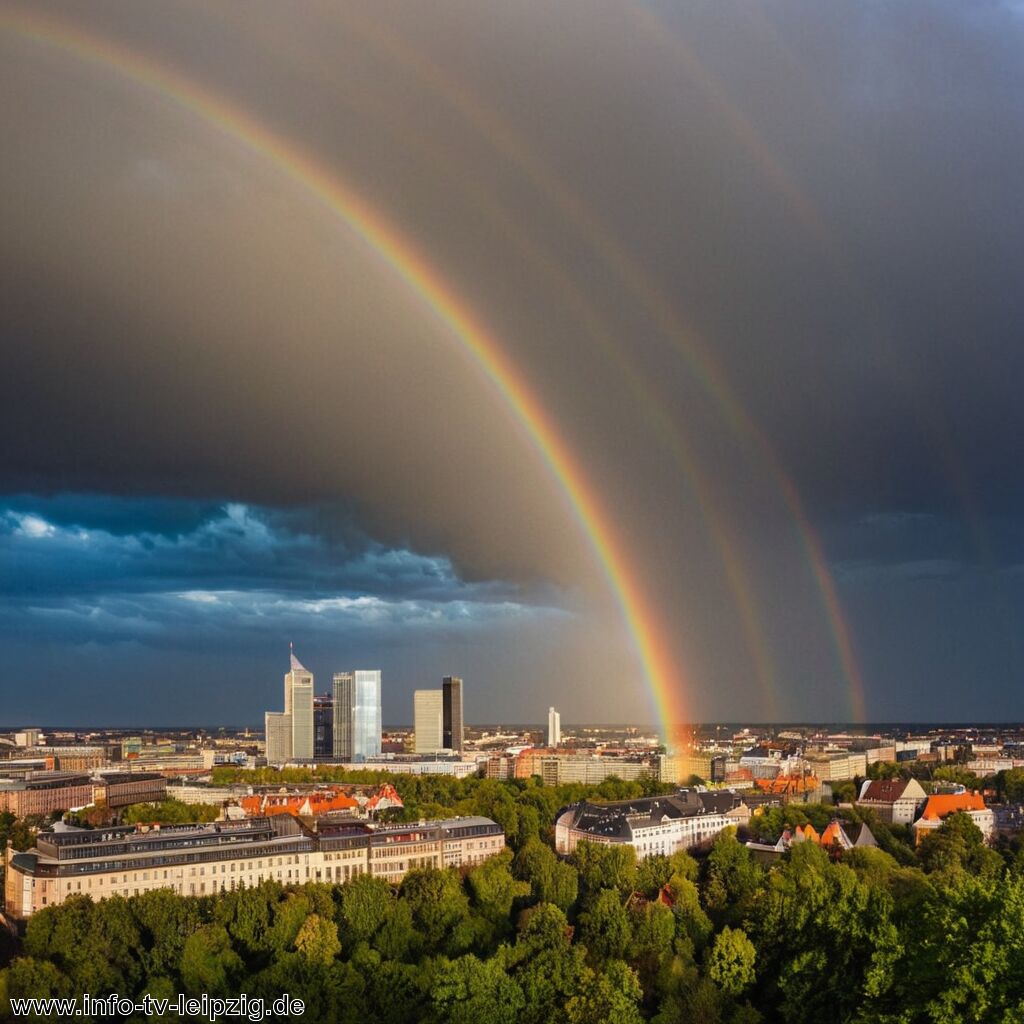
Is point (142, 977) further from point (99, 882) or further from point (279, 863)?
point (279, 863)

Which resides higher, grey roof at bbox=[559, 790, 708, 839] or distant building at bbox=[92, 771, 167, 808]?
grey roof at bbox=[559, 790, 708, 839]

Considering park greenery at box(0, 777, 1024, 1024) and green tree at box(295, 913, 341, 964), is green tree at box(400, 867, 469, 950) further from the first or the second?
green tree at box(295, 913, 341, 964)

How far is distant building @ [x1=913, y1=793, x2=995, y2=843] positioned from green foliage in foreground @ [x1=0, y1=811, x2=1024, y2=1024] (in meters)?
36.2

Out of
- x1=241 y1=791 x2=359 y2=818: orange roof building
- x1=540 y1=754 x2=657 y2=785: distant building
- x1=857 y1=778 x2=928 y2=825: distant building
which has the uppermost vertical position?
x1=241 y1=791 x2=359 y2=818: orange roof building

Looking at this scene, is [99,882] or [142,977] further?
[99,882]

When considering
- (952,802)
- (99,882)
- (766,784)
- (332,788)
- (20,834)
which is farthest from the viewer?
(766,784)

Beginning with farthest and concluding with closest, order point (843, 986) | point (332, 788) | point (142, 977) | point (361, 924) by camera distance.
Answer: point (332, 788) → point (361, 924) → point (142, 977) → point (843, 986)

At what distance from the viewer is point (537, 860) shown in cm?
6800

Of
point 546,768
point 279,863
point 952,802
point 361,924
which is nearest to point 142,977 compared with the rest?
point 361,924

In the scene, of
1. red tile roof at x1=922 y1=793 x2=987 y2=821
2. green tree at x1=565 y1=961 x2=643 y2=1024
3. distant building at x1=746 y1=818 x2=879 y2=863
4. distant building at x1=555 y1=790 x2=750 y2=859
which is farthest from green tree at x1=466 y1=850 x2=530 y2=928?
red tile roof at x1=922 y1=793 x2=987 y2=821

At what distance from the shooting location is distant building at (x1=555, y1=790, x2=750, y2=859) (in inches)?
3561

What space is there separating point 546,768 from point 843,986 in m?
149

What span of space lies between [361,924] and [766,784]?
328 feet

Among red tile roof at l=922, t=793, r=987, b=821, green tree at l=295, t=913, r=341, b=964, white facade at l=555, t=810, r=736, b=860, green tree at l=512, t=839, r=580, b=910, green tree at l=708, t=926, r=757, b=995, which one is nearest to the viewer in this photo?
green tree at l=708, t=926, r=757, b=995
